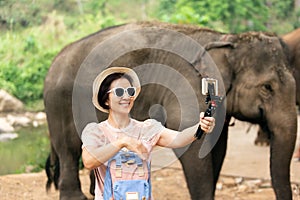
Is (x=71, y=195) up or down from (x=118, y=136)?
down

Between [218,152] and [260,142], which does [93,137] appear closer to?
[218,152]

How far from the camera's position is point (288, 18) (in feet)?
68.0

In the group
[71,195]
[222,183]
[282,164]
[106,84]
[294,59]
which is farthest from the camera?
[294,59]

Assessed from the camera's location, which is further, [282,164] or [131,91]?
[282,164]

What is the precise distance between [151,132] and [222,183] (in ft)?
13.8

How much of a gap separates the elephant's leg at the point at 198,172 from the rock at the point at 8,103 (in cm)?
1035

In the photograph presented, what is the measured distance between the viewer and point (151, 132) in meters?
3.07

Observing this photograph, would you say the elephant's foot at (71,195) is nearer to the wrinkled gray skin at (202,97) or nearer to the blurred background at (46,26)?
the wrinkled gray skin at (202,97)

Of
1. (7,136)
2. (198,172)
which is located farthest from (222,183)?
(7,136)

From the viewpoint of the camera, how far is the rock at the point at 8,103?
1520 centimetres

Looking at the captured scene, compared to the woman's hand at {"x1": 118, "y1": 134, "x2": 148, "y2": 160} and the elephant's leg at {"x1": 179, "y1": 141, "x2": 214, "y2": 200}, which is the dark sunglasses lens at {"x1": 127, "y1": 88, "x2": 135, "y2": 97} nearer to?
the woman's hand at {"x1": 118, "y1": 134, "x2": 148, "y2": 160}

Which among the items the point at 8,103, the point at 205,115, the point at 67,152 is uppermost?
the point at 205,115

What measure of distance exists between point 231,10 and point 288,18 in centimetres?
217

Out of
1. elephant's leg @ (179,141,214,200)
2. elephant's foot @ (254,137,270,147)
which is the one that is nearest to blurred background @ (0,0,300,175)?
elephant's foot @ (254,137,270,147)
